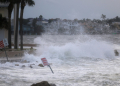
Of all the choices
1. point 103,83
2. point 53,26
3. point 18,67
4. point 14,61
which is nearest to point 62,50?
point 14,61

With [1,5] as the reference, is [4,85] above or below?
below

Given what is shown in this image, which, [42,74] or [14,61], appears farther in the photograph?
[14,61]

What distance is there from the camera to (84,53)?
1332 inches

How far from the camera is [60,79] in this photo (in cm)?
1430

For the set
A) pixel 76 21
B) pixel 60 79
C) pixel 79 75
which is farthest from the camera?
pixel 76 21

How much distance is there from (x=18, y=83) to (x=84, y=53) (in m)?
21.4

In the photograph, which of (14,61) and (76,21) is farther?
(76,21)

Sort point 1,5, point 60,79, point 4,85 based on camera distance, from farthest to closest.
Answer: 1. point 1,5
2. point 60,79
3. point 4,85

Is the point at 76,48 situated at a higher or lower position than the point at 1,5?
lower

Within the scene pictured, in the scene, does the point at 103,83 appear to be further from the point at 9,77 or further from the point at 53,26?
the point at 53,26

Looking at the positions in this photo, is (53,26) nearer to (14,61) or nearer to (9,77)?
(14,61)

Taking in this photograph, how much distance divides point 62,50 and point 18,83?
22.0 m

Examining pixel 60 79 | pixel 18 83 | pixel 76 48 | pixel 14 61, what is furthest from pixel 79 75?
pixel 76 48

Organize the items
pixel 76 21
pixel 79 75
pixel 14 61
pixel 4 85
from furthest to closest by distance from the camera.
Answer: pixel 76 21
pixel 14 61
pixel 79 75
pixel 4 85
